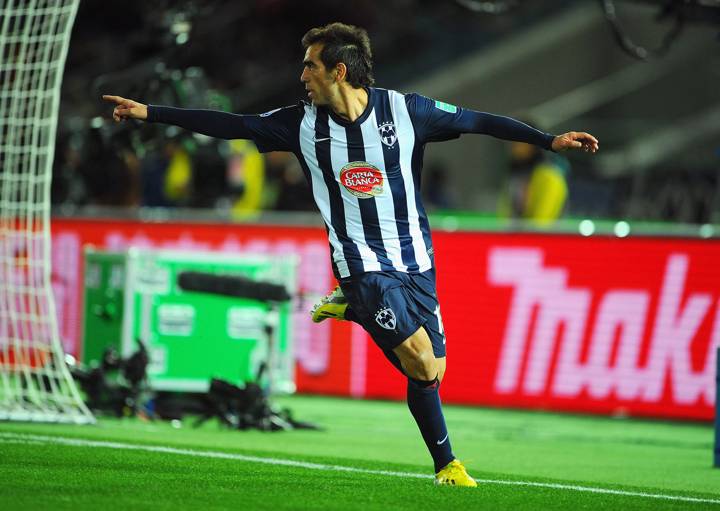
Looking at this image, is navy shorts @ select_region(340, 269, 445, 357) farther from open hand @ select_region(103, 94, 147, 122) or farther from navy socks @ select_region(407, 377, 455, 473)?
open hand @ select_region(103, 94, 147, 122)

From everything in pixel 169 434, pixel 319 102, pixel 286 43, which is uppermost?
pixel 286 43

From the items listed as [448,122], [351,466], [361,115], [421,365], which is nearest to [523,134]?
[448,122]

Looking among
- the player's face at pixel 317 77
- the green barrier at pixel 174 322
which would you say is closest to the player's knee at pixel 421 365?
the player's face at pixel 317 77

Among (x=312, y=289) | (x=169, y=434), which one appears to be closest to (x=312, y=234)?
(x=312, y=289)

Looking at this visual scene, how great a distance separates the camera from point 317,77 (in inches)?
267

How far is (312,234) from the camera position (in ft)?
45.0

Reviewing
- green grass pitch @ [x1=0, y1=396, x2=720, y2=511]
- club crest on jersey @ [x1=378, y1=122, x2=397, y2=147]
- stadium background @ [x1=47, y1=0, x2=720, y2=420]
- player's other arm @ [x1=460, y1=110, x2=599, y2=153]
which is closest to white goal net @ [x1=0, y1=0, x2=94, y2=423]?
green grass pitch @ [x1=0, y1=396, x2=720, y2=511]

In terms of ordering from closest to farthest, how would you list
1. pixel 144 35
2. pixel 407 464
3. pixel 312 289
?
pixel 407 464 → pixel 144 35 → pixel 312 289

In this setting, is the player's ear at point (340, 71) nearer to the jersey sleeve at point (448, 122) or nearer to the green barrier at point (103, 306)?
the jersey sleeve at point (448, 122)

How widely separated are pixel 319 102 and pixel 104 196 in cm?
1117

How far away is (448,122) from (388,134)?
1.02 feet

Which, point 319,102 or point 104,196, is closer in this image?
point 319,102

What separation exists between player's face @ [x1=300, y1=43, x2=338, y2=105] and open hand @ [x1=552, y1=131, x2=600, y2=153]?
43.8 inches

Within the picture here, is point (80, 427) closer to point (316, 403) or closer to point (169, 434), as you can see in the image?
point (169, 434)
